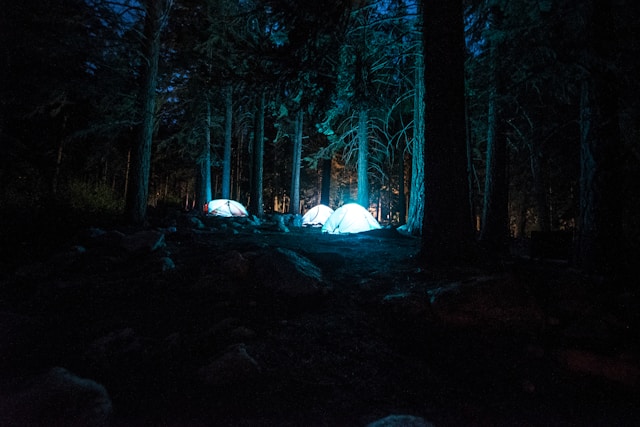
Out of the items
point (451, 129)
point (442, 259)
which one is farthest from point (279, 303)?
point (451, 129)

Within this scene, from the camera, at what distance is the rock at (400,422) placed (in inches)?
71.2

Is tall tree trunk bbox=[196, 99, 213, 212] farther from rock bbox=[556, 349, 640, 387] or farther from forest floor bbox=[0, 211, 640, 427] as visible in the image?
rock bbox=[556, 349, 640, 387]

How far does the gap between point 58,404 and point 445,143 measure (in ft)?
16.0

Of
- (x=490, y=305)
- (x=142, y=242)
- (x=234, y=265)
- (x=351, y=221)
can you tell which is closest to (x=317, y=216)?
(x=351, y=221)

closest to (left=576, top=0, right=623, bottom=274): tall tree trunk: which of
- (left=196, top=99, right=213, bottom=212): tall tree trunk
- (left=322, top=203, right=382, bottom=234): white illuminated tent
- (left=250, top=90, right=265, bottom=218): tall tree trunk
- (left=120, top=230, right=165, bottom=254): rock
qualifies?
(left=322, top=203, right=382, bottom=234): white illuminated tent

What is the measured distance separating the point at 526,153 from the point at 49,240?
68.6ft

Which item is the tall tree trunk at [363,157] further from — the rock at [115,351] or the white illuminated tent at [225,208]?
the rock at [115,351]

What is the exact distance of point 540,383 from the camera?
7.94ft

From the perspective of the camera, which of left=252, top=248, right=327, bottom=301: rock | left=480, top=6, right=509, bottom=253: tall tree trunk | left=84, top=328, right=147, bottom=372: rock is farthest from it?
left=480, top=6, right=509, bottom=253: tall tree trunk

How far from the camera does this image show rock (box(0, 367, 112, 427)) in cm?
185

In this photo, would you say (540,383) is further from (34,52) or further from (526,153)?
(526,153)

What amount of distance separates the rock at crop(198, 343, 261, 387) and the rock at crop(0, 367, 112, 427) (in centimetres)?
62

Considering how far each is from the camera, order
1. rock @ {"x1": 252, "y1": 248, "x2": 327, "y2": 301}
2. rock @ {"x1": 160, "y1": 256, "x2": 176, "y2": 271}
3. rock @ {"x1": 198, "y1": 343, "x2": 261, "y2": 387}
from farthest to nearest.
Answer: rock @ {"x1": 160, "y1": 256, "x2": 176, "y2": 271}
rock @ {"x1": 252, "y1": 248, "x2": 327, "y2": 301}
rock @ {"x1": 198, "y1": 343, "x2": 261, "y2": 387}

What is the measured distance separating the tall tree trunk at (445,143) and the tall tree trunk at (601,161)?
→ 6.12 feet
